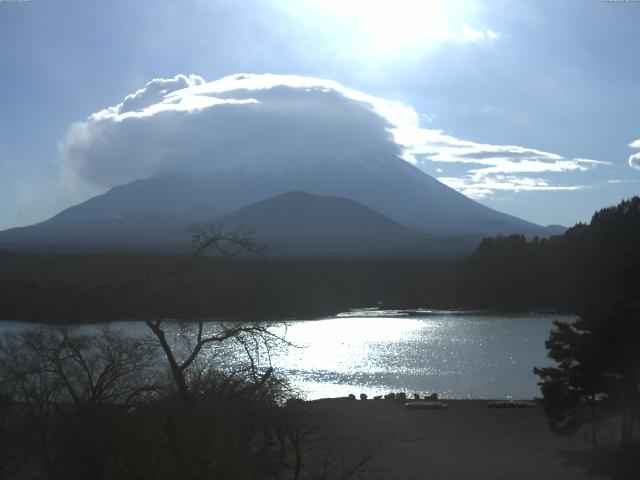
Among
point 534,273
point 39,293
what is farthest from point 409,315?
point 39,293

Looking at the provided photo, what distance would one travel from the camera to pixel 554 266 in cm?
5272

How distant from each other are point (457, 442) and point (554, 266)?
40895 millimetres

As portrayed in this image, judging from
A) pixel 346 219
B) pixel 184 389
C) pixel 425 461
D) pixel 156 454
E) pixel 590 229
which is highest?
pixel 346 219

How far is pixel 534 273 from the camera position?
175ft

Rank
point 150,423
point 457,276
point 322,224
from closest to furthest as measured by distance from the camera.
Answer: point 150,423 → point 457,276 → point 322,224

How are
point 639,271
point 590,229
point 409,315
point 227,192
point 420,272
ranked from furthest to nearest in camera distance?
point 227,192 → point 420,272 → point 590,229 → point 409,315 → point 639,271

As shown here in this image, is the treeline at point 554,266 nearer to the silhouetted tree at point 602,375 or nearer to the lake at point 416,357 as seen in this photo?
the lake at point 416,357

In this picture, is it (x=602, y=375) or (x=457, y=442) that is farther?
(x=457, y=442)

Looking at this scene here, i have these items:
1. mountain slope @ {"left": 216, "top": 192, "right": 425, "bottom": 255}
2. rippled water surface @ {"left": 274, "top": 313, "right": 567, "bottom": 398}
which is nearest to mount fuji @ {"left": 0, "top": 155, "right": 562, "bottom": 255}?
mountain slope @ {"left": 216, "top": 192, "right": 425, "bottom": 255}

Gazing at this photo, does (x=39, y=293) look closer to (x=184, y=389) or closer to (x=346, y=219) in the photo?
(x=184, y=389)

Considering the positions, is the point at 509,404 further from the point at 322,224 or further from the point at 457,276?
the point at 322,224

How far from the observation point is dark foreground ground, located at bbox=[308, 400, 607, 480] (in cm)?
1152

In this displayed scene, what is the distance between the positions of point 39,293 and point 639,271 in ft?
68.9

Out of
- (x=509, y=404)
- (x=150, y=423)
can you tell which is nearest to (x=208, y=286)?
(x=150, y=423)
